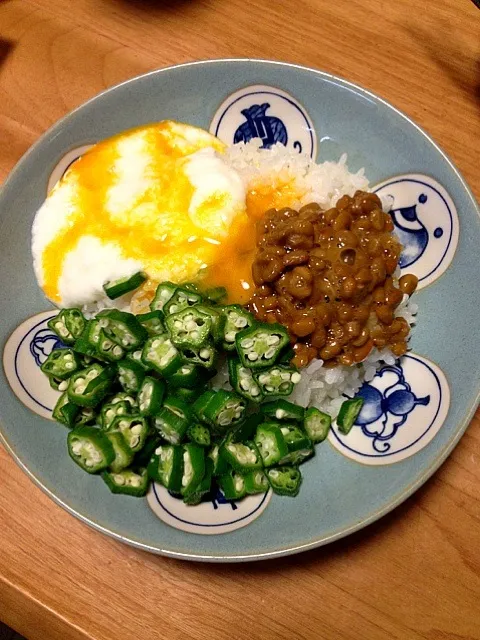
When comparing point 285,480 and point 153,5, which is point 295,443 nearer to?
point 285,480

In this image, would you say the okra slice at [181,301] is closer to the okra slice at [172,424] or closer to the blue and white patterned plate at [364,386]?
the okra slice at [172,424]

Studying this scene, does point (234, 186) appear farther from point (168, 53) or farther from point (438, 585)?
point (438, 585)

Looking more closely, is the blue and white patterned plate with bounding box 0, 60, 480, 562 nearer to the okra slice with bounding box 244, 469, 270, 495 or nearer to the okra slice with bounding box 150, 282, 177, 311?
the okra slice with bounding box 244, 469, 270, 495

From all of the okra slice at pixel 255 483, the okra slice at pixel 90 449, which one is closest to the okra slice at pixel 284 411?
the okra slice at pixel 255 483

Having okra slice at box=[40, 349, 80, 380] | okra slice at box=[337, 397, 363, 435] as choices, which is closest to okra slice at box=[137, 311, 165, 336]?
okra slice at box=[40, 349, 80, 380]

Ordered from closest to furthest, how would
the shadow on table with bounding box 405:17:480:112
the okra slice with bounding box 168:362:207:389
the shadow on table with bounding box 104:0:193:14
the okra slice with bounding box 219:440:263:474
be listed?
the okra slice with bounding box 219:440:263:474, the okra slice with bounding box 168:362:207:389, the shadow on table with bounding box 405:17:480:112, the shadow on table with bounding box 104:0:193:14
